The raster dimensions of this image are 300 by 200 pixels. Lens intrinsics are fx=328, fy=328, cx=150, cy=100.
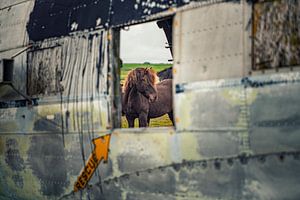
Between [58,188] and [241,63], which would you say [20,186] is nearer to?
[58,188]

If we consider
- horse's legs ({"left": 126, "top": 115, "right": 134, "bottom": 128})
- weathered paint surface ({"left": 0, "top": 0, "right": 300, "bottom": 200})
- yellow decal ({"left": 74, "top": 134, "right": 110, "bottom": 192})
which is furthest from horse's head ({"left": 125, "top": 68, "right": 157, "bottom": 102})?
yellow decal ({"left": 74, "top": 134, "right": 110, "bottom": 192})

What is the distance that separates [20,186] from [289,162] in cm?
498

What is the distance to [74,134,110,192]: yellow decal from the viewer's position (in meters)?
5.10

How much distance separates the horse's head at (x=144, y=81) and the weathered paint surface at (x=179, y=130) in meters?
5.32

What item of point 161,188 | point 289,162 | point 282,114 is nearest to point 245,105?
point 282,114

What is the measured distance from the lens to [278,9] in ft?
12.8

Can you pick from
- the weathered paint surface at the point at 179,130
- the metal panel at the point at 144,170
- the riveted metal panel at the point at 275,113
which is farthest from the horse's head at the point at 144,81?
the riveted metal panel at the point at 275,113

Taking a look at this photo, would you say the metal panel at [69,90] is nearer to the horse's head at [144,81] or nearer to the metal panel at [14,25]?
the metal panel at [14,25]

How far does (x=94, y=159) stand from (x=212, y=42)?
2567mm

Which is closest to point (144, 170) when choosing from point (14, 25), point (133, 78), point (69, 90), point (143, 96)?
point (69, 90)

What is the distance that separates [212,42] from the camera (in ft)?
14.1

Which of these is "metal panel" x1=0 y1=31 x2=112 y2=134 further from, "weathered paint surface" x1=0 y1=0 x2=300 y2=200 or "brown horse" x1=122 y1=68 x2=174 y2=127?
"brown horse" x1=122 y1=68 x2=174 y2=127

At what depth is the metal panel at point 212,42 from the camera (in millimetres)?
4090

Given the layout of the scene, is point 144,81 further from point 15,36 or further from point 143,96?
point 15,36
